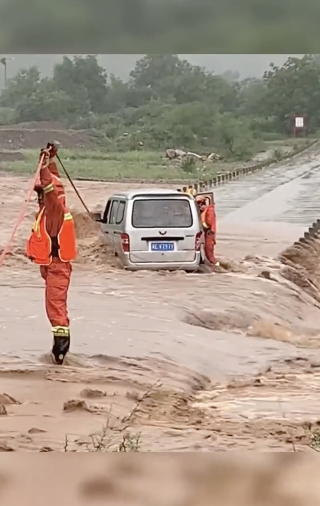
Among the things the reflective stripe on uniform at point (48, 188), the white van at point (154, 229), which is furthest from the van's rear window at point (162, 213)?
the reflective stripe on uniform at point (48, 188)

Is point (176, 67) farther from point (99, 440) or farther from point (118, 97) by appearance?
point (99, 440)

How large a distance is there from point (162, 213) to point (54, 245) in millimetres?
813

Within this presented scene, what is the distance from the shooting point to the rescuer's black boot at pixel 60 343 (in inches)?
197

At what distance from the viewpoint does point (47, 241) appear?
16.2ft

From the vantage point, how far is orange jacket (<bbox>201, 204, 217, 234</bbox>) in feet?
18.0

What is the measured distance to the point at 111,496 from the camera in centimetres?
443

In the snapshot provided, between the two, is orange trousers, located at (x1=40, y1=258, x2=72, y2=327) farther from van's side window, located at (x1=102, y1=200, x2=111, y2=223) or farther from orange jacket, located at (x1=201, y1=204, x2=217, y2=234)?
orange jacket, located at (x1=201, y1=204, x2=217, y2=234)

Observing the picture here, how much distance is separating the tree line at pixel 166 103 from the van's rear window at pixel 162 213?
0.40 meters

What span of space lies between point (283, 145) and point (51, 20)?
1.21 meters

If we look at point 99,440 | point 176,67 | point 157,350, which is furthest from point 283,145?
point 99,440

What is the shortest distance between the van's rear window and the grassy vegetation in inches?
5.9

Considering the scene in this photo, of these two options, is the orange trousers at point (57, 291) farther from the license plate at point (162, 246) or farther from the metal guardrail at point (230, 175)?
the metal guardrail at point (230, 175)

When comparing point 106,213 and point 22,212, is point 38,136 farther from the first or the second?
point 106,213

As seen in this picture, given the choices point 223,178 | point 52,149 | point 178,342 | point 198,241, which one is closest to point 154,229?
point 198,241
